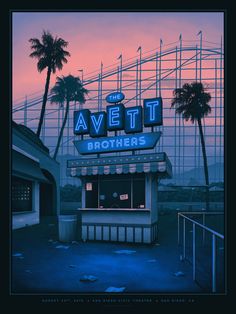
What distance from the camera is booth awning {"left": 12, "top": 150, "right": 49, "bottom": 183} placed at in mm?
16636

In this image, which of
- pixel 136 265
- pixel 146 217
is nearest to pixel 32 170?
pixel 146 217

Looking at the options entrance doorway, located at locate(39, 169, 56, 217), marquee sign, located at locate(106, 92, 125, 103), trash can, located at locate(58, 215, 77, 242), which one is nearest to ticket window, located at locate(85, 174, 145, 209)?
trash can, located at locate(58, 215, 77, 242)

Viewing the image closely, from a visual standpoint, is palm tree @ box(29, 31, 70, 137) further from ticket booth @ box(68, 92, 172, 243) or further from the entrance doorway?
ticket booth @ box(68, 92, 172, 243)

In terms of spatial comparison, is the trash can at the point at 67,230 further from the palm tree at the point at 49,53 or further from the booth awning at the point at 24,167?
the palm tree at the point at 49,53

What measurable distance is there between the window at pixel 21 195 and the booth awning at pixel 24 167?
847mm

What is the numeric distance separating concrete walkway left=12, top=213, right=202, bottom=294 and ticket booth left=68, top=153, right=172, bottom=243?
600 millimetres

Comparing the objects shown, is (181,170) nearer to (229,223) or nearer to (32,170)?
(32,170)

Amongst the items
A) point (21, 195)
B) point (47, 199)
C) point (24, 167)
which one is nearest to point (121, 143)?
point (24, 167)

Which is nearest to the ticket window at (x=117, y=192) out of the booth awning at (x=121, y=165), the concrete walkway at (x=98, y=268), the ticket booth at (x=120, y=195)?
the ticket booth at (x=120, y=195)

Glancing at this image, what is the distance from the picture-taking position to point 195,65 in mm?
68188

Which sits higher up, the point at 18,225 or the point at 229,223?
the point at 229,223

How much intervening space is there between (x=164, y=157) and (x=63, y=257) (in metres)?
5.46

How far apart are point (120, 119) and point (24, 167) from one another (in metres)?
7.15

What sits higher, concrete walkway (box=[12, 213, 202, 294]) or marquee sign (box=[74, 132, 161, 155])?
marquee sign (box=[74, 132, 161, 155])
